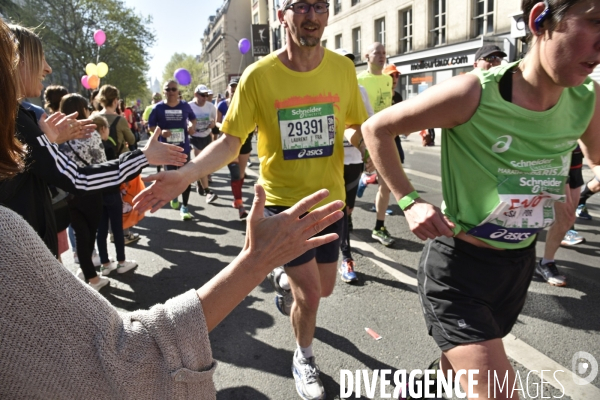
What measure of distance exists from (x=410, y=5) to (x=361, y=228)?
2037 centimetres

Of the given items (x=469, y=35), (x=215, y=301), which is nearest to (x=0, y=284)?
(x=215, y=301)

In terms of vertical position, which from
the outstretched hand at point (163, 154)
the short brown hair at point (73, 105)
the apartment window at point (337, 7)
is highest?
the apartment window at point (337, 7)

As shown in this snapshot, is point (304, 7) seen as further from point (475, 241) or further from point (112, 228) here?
point (112, 228)

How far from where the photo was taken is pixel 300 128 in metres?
2.60

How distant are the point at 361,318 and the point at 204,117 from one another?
701cm

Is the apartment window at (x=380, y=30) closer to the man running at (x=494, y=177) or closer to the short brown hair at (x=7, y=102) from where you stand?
the man running at (x=494, y=177)

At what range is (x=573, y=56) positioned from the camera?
A: 159cm

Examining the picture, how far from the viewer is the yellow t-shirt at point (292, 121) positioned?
8.39ft

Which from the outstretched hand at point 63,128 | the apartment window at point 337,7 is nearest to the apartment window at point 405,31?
the apartment window at point 337,7

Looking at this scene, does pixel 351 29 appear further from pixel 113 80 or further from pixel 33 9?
pixel 33 9

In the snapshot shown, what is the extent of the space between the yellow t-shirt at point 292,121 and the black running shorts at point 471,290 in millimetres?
963

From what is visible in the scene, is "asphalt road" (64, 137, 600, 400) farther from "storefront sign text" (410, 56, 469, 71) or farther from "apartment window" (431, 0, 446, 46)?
"apartment window" (431, 0, 446, 46)

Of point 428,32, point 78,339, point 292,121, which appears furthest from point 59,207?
point 428,32

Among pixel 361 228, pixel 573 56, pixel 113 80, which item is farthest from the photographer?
pixel 113 80
